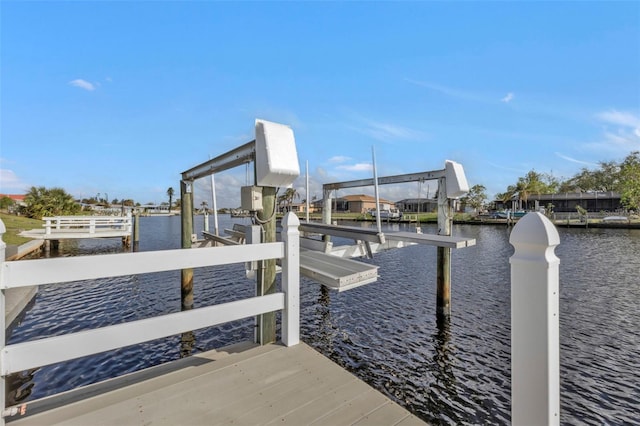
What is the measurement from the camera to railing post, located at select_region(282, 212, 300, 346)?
2.97m

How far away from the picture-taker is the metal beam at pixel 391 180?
702 centimetres

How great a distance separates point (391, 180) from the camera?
812 cm

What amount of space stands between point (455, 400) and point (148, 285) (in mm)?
9683

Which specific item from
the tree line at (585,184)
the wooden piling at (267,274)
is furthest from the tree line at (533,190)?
the wooden piling at (267,274)

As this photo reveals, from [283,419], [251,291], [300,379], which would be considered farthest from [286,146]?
[251,291]

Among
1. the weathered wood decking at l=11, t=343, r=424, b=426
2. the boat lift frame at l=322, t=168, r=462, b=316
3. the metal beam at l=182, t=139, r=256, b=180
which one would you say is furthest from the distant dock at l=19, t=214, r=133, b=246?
the weathered wood decking at l=11, t=343, r=424, b=426

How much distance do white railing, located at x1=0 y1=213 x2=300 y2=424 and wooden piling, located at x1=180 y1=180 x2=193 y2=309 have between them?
5.35 metres

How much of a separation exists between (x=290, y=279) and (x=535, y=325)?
→ 6.82 feet

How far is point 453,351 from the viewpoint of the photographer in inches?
236

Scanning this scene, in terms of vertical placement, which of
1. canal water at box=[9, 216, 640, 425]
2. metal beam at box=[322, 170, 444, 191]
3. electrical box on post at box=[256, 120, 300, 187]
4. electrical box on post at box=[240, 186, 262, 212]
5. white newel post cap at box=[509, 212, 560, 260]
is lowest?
canal water at box=[9, 216, 640, 425]

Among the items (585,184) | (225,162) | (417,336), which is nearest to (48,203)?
(225,162)

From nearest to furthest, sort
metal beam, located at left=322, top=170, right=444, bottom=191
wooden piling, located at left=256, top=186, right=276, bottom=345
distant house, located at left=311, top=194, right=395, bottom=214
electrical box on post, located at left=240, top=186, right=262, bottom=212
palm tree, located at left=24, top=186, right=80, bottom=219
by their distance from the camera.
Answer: wooden piling, located at left=256, top=186, right=276, bottom=345
electrical box on post, located at left=240, top=186, right=262, bottom=212
metal beam, located at left=322, top=170, right=444, bottom=191
palm tree, located at left=24, top=186, right=80, bottom=219
distant house, located at left=311, top=194, right=395, bottom=214

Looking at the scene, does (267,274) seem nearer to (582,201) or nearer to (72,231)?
(72,231)

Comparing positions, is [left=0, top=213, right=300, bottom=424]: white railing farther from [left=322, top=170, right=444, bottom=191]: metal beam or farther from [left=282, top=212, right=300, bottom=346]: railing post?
[left=322, top=170, right=444, bottom=191]: metal beam
